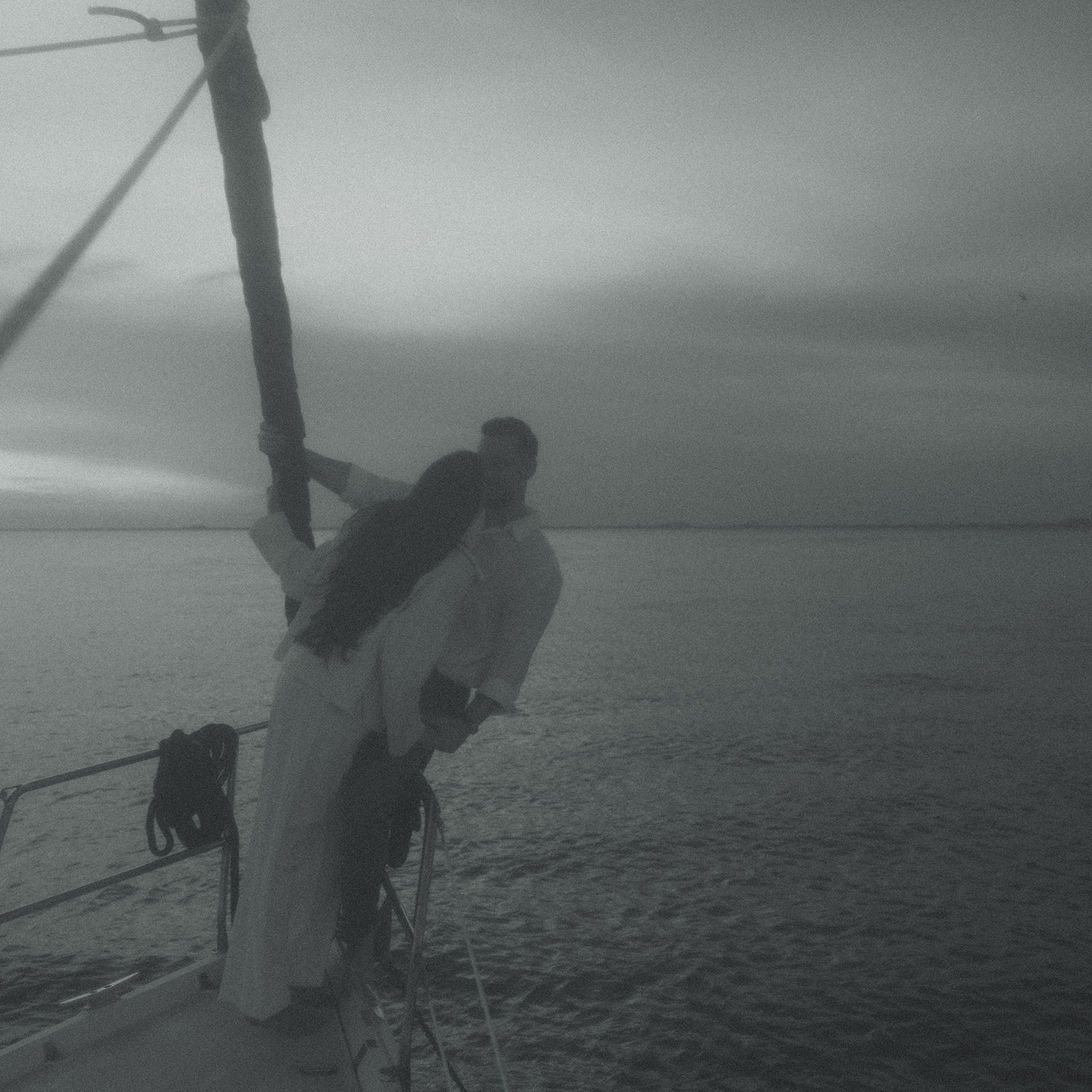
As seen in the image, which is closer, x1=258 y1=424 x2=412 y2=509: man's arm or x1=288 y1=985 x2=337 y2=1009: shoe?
x1=288 y1=985 x2=337 y2=1009: shoe

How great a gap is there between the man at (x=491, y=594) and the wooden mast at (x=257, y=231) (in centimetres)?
11

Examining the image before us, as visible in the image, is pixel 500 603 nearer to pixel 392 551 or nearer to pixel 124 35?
pixel 392 551

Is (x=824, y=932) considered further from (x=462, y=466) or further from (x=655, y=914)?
(x=462, y=466)

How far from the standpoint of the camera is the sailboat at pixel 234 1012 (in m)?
3.59

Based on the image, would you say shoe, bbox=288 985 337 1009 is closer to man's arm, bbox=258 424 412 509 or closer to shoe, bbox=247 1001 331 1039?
shoe, bbox=247 1001 331 1039

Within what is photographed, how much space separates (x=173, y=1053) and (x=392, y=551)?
2065 millimetres

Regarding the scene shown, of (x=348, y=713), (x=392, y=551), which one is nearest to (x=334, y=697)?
(x=348, y=713)

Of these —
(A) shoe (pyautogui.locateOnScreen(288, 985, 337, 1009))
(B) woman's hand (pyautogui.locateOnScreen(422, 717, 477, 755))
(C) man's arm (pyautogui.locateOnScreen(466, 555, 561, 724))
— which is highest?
(C) man's arm (pyautogui.locateOnScreen(466, 555, 561, 724))

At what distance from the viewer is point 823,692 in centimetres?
3369

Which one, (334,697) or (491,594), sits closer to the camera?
(334,697)

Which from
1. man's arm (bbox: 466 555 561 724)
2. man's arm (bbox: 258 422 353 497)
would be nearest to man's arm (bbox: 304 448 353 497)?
man's arm (bbox: 258 422 353 497)

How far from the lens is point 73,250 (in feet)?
4.99

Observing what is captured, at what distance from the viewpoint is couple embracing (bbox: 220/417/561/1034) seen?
356 cm

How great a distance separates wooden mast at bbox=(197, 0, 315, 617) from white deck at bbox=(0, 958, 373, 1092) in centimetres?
191
